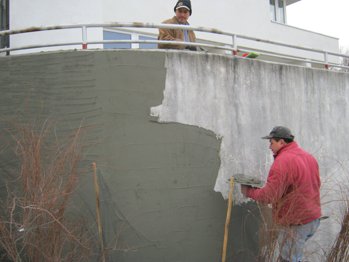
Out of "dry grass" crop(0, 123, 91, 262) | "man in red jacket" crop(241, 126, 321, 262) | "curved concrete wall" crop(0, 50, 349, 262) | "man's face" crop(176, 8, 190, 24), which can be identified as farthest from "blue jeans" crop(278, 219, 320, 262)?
"man's face" crop(176, 8, 190, 24)

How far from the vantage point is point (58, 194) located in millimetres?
3992

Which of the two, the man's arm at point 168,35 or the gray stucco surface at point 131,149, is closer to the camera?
the gray stucco surface at point 131,149

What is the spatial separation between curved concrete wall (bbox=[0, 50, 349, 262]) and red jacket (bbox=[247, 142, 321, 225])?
91cm

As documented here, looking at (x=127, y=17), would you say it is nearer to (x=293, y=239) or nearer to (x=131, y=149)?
(x=131, y=149)

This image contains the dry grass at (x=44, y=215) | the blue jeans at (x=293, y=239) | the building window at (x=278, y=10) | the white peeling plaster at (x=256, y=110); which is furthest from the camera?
the building window at (x=278, y=10)

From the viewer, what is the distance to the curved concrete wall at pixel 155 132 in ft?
15.4

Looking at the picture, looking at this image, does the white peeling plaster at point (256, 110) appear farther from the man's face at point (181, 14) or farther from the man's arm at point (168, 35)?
the man's face at point (181, 14)

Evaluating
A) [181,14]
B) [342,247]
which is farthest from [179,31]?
[342,247]

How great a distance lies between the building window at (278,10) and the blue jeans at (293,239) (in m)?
10.8

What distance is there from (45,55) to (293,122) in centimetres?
346

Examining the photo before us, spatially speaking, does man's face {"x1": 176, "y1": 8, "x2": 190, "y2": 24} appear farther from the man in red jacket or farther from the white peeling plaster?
the man in red jacket

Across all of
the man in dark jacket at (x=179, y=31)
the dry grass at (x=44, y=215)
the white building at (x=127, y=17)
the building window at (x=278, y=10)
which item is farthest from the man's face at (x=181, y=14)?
the building window at (x=278, y=10)

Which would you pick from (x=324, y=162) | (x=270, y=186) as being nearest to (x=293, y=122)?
(x=324, y=162)

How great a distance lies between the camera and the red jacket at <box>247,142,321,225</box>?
4.17 m
